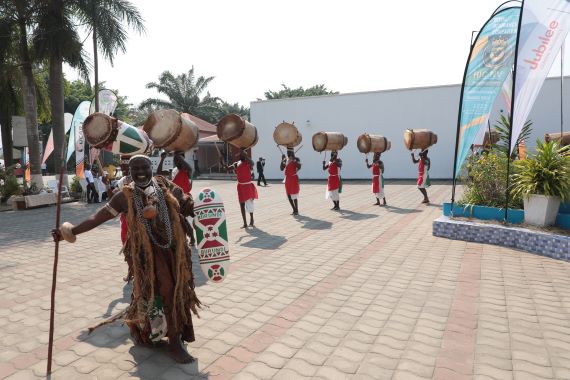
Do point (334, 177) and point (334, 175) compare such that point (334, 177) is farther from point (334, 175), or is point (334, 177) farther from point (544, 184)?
point (544, 184)

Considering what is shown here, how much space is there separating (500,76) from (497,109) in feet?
42.3

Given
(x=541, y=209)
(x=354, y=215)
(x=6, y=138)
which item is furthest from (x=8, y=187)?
(x=541, y=209)

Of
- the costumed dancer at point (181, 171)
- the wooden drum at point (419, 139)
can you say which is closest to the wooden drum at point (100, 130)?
the costumed dancer at point (181, 171)

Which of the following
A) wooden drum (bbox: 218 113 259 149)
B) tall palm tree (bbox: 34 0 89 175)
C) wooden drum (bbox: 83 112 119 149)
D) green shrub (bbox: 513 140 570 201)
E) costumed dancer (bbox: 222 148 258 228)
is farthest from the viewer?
tall palm tree (bbox: 34 0 89 175)

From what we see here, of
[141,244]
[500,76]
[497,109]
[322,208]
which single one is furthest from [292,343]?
[497,109]

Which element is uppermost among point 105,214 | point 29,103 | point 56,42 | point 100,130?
point 56,42

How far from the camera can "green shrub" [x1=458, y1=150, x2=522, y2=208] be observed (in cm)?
745

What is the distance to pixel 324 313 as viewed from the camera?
411 cm

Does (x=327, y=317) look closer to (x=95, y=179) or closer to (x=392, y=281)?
(x=392, y=281)

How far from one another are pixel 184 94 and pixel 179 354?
113 feet

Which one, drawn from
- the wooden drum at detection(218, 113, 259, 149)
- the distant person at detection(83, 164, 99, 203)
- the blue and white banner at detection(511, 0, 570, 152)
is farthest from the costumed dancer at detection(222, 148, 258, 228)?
the distant person at detection(83, 164, 99, 203)

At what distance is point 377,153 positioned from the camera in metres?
11.9

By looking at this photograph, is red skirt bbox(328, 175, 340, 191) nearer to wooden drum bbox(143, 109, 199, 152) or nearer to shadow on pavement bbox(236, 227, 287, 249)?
Answer: shadow on pavement bbox(236, 227, 287, 249)

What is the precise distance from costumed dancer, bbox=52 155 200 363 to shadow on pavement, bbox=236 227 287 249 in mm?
3806
